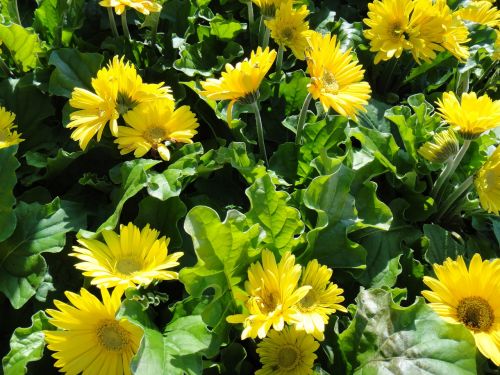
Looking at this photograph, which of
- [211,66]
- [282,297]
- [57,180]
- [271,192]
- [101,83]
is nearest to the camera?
[282,297]

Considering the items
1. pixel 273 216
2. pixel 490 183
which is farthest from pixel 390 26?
pixel 273 216

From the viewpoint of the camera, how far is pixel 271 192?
70.1 inches

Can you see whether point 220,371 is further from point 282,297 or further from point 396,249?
point 396,249

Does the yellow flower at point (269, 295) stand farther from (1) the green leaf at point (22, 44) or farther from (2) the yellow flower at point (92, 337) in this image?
(1) the green leaf at point (22, 44)

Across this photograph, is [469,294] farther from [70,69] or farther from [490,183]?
[70,69]

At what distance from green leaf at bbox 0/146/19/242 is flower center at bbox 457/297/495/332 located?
1347 millimetres

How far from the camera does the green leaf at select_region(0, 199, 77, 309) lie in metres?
1.80

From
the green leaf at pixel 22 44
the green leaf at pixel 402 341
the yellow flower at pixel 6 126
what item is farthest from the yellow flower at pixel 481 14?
the yellow flower at pixel 6 126

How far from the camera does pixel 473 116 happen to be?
5.91ft

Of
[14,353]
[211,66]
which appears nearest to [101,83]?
[211,66]

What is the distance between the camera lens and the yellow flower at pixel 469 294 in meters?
1.63

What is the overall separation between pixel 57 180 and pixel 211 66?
2.46ft

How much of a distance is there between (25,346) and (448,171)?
4.70 ft

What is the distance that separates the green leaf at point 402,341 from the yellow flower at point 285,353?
0.42ft
